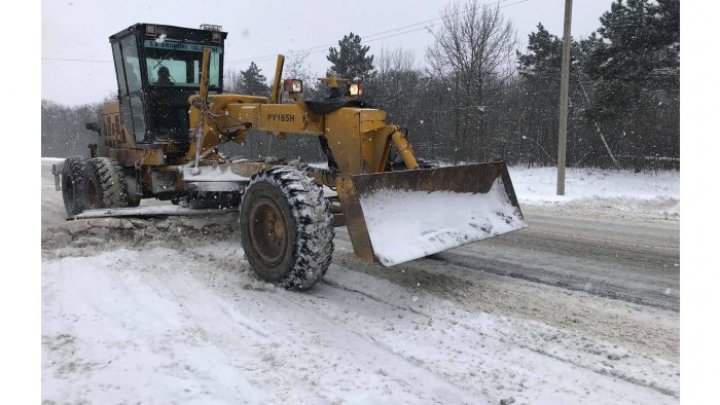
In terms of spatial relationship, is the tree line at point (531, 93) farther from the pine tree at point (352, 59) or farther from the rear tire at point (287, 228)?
the rear tire at point (287, 228)

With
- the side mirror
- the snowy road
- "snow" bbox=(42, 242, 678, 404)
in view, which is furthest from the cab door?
"snow" bbox=(42, 242, 678, 404)

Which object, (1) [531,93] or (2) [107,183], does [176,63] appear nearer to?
(2) [107,183]

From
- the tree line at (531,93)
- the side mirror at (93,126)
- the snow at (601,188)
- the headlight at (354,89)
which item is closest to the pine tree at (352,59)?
the tree line at (531,93)

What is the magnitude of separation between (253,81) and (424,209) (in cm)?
2474

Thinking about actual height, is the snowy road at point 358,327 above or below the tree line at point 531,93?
below

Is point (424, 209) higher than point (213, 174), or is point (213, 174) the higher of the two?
point (213, 174)

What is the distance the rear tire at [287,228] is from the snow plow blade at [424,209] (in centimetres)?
27

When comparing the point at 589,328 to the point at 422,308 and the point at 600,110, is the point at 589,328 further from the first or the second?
the point at 600,110

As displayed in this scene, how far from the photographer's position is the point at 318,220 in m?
4.22

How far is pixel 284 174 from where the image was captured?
4508mm

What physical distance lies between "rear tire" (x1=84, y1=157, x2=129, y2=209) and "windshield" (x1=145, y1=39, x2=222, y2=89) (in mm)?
1377

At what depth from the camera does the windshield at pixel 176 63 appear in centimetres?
755

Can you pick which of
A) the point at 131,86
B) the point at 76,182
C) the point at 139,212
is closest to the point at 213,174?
the point at 139,212

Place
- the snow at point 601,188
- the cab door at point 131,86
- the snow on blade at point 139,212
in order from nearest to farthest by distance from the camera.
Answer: the snow on blade at point 139,212 → the cab door at point 131,86 → the snow at point 601,188
